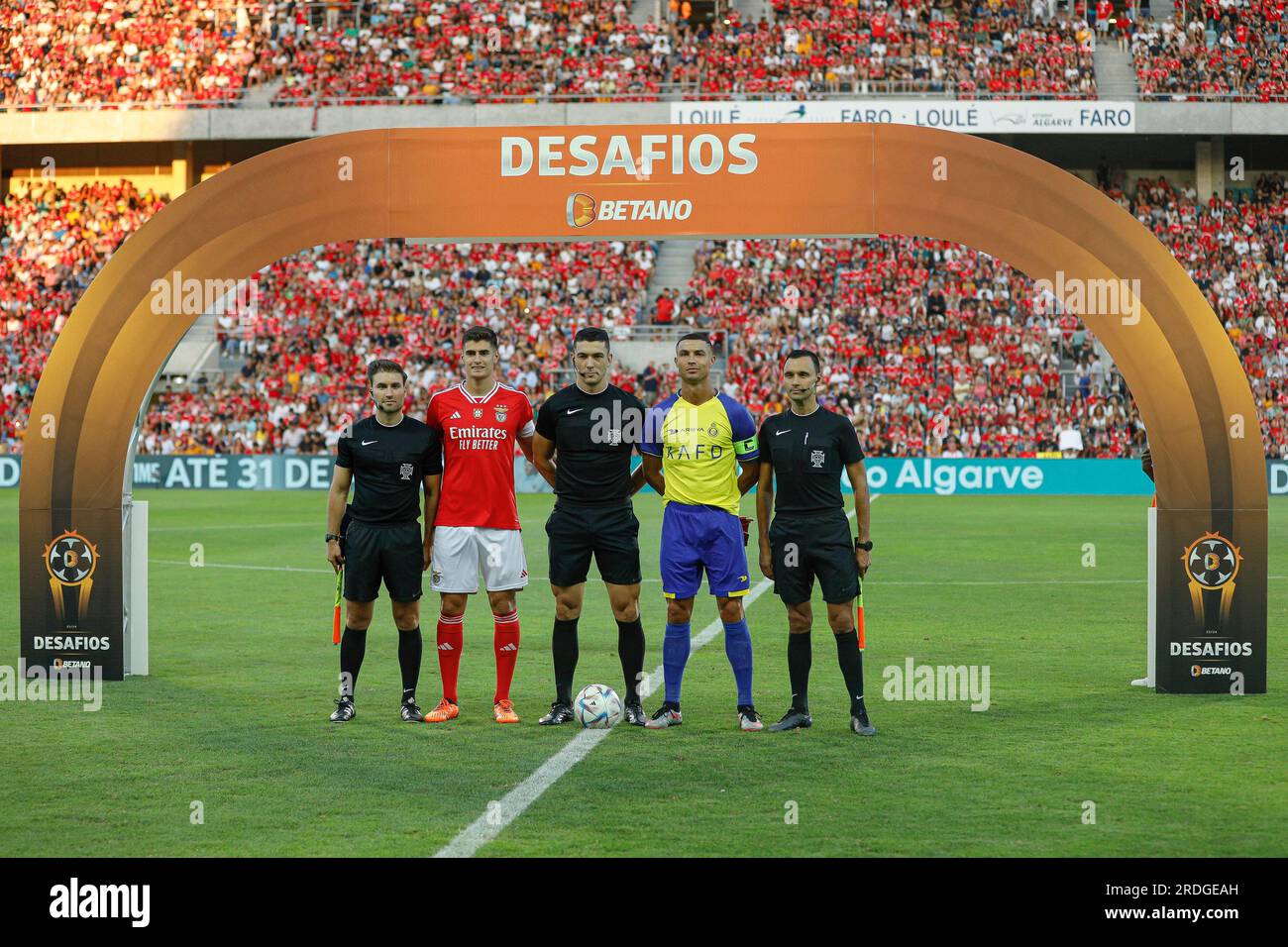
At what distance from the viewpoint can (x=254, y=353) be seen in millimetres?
37250

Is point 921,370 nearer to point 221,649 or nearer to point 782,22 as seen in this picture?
point 782,22

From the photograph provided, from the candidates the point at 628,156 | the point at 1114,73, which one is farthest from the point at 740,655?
the point at 1114,73

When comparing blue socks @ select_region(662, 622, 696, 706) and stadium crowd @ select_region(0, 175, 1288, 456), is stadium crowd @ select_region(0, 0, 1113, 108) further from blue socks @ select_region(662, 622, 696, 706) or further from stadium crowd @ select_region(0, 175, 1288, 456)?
blue socks @ select_region(662, 622, 696, 706)

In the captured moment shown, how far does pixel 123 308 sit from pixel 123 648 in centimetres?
236

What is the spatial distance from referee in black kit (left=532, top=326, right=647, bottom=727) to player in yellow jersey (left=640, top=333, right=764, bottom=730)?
185 mm

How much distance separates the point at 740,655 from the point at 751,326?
2814 cm

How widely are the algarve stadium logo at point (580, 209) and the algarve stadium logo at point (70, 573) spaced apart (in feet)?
13.0

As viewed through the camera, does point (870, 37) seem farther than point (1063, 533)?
Yes

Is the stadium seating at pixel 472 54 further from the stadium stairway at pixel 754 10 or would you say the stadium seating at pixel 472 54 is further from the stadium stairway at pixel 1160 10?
the stadium stairway at pixel 1160 10

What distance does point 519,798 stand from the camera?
677cm

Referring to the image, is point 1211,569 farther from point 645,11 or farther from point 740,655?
point 645,11

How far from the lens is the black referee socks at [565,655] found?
28.0ft

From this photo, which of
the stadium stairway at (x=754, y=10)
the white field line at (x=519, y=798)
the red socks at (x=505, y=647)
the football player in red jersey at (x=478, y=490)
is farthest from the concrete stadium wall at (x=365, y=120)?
the white field line at (x=519, y=798)

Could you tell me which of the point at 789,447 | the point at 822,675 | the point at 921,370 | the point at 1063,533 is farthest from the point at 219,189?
the point at 921,370
